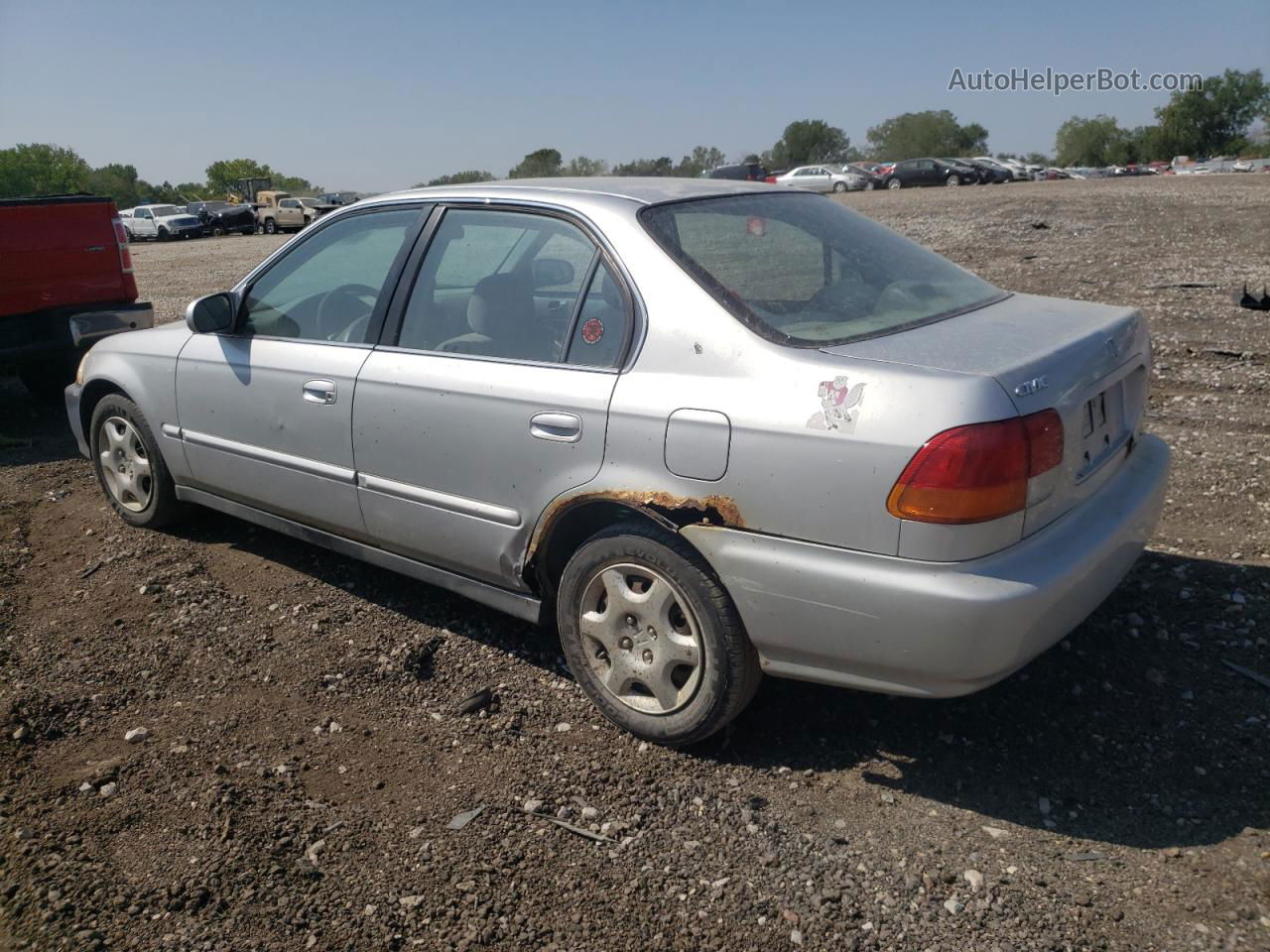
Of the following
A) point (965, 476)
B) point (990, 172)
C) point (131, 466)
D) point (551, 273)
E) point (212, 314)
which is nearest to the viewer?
point (965, 476)

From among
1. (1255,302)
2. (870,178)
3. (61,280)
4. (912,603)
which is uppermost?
(870,178)

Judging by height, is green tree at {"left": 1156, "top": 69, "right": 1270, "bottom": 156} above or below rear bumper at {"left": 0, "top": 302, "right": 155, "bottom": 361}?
above

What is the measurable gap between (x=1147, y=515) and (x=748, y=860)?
1.70 m

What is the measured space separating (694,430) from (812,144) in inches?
3596

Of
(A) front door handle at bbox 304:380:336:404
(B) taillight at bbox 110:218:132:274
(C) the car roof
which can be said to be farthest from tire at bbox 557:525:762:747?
(B) taillight at bbox 110:218:132:274

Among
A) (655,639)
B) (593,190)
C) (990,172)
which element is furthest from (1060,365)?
(990,172)

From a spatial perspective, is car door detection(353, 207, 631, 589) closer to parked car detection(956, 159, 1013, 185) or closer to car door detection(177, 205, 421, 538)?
car door detection(177, 205, 421, 538)

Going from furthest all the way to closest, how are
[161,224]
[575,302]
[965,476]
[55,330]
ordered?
[161,224]
[55,330]
[575,302]
[965,476]

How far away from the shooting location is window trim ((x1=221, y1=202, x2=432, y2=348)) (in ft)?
12.5

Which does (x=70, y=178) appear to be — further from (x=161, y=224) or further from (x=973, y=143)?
(x=973, y=143)

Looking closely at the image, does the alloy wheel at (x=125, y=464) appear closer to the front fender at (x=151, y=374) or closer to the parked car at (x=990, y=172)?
the front fender at (x=151, y=374)

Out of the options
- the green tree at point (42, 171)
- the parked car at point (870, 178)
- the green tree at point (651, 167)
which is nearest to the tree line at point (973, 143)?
the green tree at point (42, 171)

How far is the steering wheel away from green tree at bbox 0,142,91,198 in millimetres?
86729

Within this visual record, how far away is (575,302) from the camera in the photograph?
3297mm
